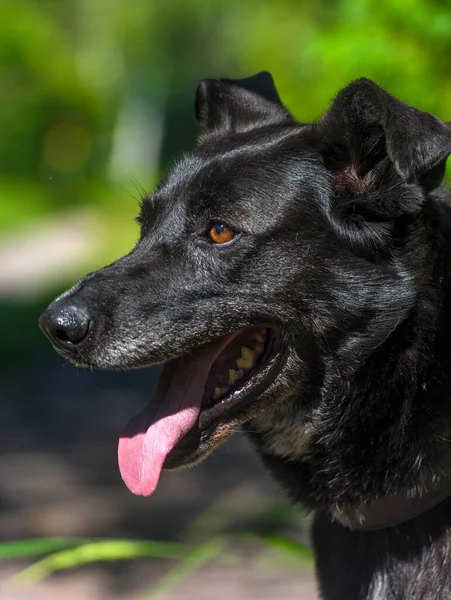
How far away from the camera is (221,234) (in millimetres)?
2957

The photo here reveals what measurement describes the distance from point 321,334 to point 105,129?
76.4ft

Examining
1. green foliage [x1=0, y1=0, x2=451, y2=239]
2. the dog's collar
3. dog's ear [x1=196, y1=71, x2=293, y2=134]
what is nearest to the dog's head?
the dog's collar

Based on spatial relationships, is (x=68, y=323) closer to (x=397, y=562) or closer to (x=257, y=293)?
(x=257, y=293)

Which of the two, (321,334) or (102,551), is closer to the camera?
(321,334)

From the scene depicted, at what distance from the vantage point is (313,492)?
9.90 ft

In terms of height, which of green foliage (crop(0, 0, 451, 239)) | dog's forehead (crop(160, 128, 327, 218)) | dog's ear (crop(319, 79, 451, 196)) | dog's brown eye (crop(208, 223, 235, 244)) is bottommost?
green foliage (crop(0, 0, 451, 239))

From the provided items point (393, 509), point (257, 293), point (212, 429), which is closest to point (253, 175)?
point (257, 293)

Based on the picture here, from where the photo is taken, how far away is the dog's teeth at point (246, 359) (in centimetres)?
296

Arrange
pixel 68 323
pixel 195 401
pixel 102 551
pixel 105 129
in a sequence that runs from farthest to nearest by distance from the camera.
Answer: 1. pixel 105 129
2. pixel 102 551
3. pixel 195 401
4. pixel 68 323

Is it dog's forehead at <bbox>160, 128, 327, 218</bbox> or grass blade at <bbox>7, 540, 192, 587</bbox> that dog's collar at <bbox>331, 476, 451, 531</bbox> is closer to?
grass blade at <bbox>7, 540, 192, 587</bbox>

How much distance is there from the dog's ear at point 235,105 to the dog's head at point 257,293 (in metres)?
0.67

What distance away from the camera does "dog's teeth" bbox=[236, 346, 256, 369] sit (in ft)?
9.73

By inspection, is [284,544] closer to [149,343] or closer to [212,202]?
[149,343]

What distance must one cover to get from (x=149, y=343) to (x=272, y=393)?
41 centimetres
